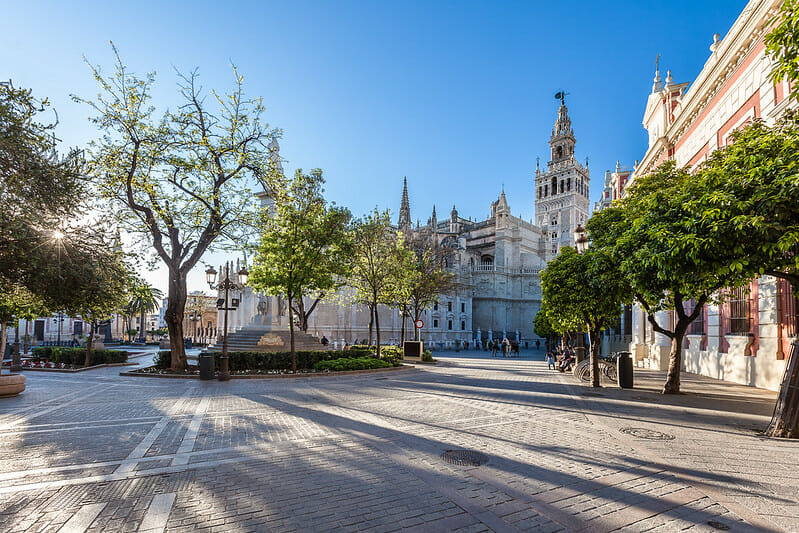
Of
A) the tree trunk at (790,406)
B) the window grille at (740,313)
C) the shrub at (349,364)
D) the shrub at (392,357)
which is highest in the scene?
the window grille at (740,313)

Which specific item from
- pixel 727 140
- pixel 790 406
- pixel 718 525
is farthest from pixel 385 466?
pixel 727 140

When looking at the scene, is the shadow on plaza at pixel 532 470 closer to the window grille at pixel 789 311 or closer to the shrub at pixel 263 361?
the window grille at pixel 789 311

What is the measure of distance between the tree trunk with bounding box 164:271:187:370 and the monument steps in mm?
6862

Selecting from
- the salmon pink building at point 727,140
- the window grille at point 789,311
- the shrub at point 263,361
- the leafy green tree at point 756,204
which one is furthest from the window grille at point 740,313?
the shrub at point 263,361

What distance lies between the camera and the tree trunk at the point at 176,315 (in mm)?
16609

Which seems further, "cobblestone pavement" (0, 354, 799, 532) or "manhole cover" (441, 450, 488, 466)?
"manhole cover" (441, 450, 488, 466)

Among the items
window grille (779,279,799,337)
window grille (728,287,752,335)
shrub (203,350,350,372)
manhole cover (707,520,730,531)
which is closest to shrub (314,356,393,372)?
shrub (203,350,350,372)

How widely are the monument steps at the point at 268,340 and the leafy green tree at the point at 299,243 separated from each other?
13.3 ft

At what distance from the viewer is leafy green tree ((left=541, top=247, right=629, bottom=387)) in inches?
478

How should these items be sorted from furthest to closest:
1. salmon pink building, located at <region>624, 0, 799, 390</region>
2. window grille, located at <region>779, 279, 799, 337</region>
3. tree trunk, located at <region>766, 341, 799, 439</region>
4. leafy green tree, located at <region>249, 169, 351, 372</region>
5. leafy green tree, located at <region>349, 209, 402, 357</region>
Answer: leafy green tree, located at <region>349, 209, 402, 357</region> < leafy green tree, located at <region>249, 169, 351, 372</region> < salmon pink building, located at <region>624, 0, 799, 390</region> < window grille, located at <region>779, 279, 799, 337</region> < tree trunk, located at <region>766, 341, 799, 439</region>

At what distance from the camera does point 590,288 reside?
45.4 feet

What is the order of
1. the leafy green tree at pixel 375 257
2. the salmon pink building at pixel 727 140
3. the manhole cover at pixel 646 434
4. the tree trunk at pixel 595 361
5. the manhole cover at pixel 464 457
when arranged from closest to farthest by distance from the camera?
1. the manhole cover at pixel 464 457
2. the manhole cover at pixel 646 434
3. the salmon pink building at pixel 727 140
4. the tree trunk at pixel 595 361
5. the leafy green tree at pixel 375 257

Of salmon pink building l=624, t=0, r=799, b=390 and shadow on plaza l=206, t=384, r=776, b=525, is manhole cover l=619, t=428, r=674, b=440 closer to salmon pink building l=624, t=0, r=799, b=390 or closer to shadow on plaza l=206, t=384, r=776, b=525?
shadow on plaza l=206, t=384, r=776, b=525

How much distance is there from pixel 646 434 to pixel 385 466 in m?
5.21
